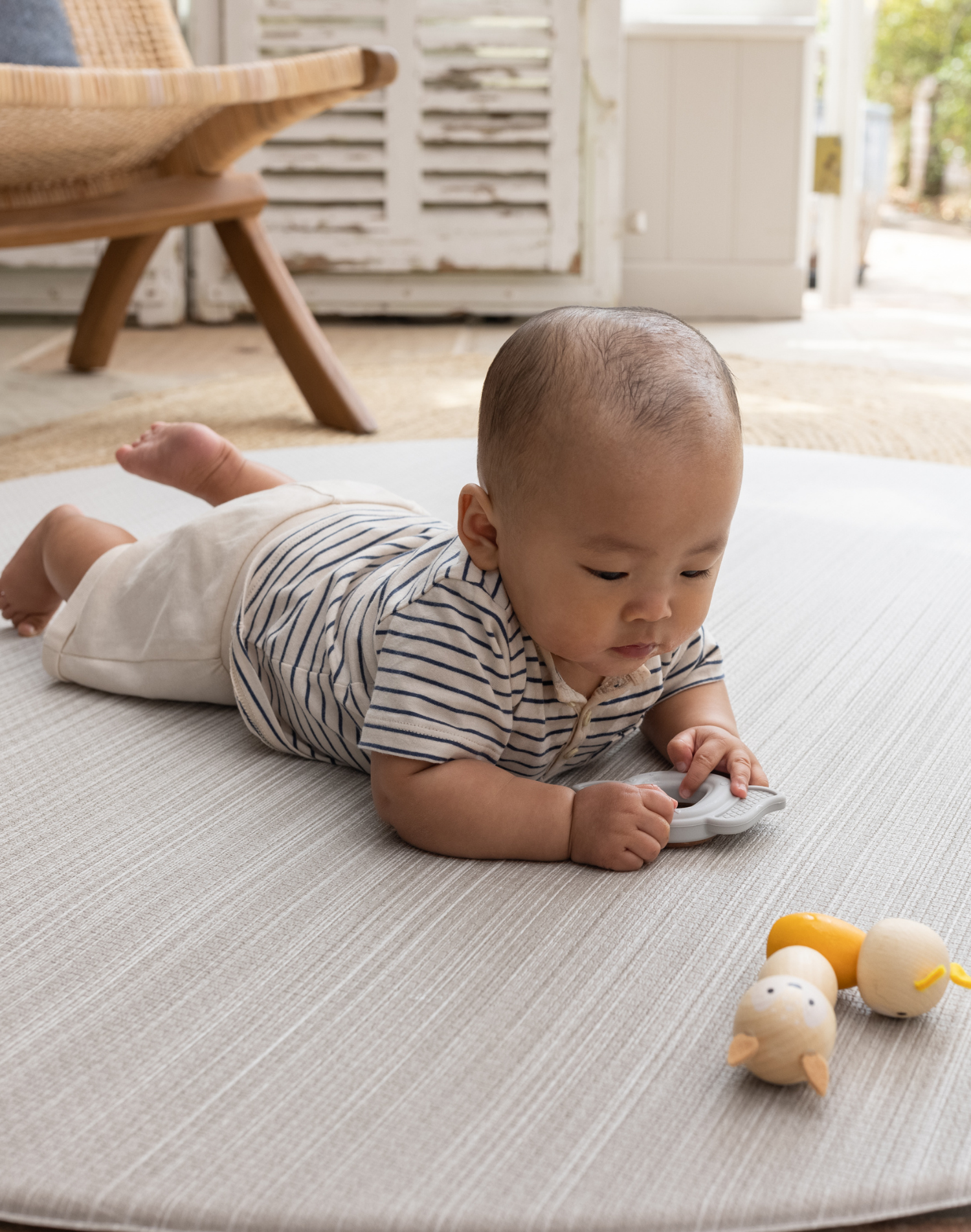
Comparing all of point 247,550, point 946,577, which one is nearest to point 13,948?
point 247,550

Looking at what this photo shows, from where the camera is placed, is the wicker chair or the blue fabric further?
the blue fabric

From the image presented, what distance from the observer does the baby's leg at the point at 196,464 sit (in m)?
0.90

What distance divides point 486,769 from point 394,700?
0.06 m

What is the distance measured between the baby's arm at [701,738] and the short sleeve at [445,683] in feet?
0.35

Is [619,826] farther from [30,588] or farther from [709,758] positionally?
[30,588]

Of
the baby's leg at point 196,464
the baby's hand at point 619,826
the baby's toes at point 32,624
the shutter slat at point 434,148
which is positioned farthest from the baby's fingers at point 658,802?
the shutter slat at point 434,148

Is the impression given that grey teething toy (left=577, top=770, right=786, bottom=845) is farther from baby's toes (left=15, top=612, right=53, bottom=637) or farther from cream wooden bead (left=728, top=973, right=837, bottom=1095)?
baby's toes (left=15, top=612, right=53, bottom=637)

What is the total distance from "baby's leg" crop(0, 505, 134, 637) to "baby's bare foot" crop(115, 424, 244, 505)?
0.16 feet

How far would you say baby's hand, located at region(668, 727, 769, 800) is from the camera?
66cm

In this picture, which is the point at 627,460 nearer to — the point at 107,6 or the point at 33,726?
the point at 33,726

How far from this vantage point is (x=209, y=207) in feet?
5.10

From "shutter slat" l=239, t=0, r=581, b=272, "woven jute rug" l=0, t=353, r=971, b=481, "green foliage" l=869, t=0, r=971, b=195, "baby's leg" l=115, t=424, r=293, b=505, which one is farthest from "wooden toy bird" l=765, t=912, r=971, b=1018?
"green foliage" l=869, t=0, r=971, b=195

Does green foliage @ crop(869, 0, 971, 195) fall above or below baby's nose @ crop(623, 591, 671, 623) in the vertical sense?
above

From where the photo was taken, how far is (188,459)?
0.90 metres
